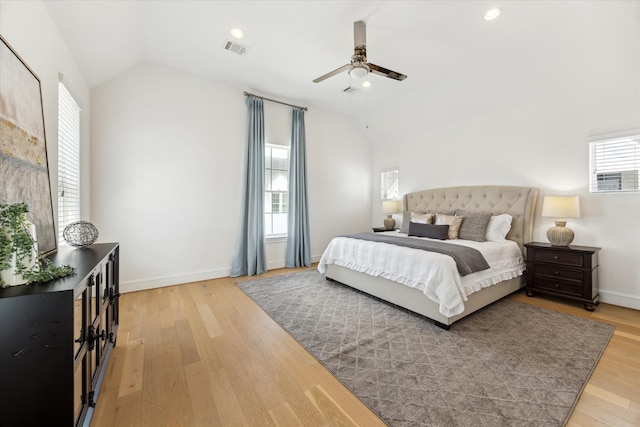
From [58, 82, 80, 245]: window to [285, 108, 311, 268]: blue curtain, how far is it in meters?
2.93

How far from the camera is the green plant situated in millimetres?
1087

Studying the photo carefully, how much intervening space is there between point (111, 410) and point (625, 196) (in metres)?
5.08

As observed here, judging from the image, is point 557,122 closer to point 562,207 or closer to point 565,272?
point 562,207

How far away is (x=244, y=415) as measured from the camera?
155 cm

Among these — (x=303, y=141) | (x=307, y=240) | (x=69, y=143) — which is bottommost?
(x=307, y=240)

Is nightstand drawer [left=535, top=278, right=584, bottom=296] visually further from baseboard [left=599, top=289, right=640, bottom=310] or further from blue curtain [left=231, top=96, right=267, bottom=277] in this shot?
blue curtain [left=231, top=96, right=267, bottom=277]

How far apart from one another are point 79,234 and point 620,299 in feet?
17.8

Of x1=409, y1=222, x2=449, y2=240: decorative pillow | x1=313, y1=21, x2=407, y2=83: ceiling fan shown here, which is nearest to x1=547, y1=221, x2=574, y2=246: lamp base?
x1=409, y1=222, x2=449, y2=240: decorative pillow

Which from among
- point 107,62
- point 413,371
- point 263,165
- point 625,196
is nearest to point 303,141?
point 263,165

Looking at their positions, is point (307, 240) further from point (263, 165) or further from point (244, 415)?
point (244, 415)

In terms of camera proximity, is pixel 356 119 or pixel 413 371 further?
pixel 356 119

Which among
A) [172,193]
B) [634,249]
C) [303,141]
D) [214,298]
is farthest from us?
[303,141]

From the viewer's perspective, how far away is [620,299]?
10.2ft

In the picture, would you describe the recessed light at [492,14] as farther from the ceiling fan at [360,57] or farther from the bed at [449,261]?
the bed at [449,261]
